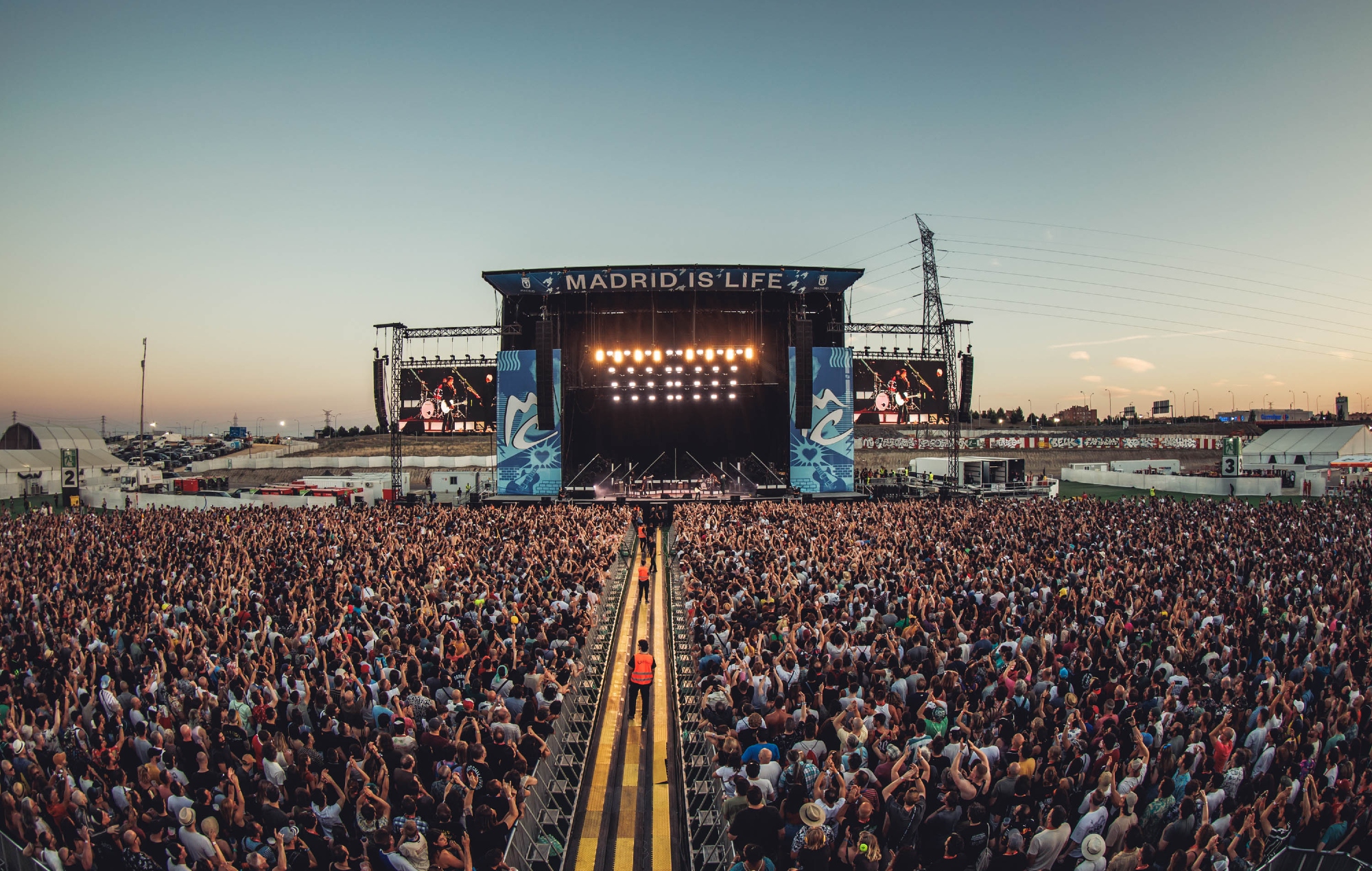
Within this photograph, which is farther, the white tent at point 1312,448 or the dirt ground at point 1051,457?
the dirt ground at point 1051,457

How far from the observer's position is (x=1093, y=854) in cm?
402

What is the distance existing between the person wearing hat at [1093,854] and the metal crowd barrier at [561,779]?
3.73 meters

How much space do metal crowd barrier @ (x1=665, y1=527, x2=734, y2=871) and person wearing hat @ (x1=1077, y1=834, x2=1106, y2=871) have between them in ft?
7.38

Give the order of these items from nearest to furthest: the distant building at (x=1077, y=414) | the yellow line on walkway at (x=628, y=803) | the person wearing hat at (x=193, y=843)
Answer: the person wearing hat at (x=193, y=843) < the yellow line on walkway at (x=628, y=803) < the distant building at (x=1077, y=414)

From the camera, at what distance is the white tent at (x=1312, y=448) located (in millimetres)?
43281

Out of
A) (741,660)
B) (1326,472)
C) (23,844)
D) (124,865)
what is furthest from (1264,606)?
(1326,472)

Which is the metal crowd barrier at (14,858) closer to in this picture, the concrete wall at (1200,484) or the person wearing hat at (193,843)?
the person wearing hat at (193,843)

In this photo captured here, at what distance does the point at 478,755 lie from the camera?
16.7ft

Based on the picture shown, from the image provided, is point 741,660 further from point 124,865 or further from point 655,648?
point 124,865

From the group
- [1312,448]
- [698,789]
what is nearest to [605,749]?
[698,789]

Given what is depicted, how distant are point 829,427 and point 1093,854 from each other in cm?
2482

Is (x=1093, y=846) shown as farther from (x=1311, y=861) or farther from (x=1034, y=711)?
(x=1034, y=711)

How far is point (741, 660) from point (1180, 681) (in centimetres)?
458

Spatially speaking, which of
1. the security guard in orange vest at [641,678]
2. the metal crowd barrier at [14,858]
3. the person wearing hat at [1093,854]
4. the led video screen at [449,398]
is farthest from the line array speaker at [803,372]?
the metal crowd barrier at [14,858]
